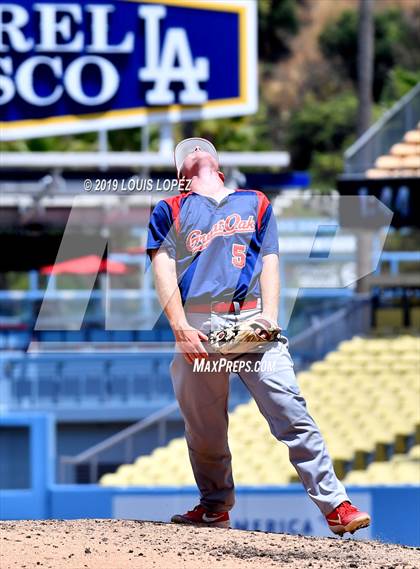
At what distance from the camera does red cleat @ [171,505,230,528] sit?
19.9ft

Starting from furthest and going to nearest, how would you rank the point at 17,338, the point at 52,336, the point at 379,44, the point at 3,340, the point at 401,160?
the point at 379,44 < the point at 17,338 < the point at 52,336 < the point at 3,340 < the point at 401,160

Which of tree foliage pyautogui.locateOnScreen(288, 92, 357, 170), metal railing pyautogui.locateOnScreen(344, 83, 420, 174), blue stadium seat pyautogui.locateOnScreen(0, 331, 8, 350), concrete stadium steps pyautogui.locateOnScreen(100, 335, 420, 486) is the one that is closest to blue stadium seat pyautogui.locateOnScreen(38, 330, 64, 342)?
blue stadium seat pyautogui.locateOnScreen(0, 331, 8, 350)

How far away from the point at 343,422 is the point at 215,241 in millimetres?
9292

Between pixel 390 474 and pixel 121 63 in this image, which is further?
pixel 121 63

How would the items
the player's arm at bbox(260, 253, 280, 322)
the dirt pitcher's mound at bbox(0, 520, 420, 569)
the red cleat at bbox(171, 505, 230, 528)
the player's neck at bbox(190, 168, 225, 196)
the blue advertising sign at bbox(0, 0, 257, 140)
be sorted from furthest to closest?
1. the blue advertising sign at bbox(0, 0, 257, 140)
2. the red cleat at bbox(171, 505, 230, 528)
3. the player's neck at bbox(190, 168, 225, 196)
4. the player's arm at bbox(260, 253, 280, 322)
5. the dirt pitcher's mound at bbox(0, 520, 420, 569)

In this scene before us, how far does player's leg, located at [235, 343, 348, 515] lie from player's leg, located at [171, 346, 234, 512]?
0.59ft

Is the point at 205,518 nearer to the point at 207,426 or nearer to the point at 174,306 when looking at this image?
the point at 207,426

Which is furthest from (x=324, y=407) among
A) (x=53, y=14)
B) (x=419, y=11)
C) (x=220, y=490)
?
(x=419, y=11)

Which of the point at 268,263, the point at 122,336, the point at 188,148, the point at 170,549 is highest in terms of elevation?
the point at 188,148

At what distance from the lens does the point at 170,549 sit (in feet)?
17.5

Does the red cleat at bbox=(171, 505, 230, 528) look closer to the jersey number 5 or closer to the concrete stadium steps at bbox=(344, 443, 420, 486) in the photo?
the jersey number 5

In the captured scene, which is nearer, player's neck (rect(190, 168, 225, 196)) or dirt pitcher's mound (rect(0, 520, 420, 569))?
dirt pitcher's mound (rect(0, 520, 420, 569))

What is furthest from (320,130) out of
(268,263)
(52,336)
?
(268,263)

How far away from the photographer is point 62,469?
1335cm
